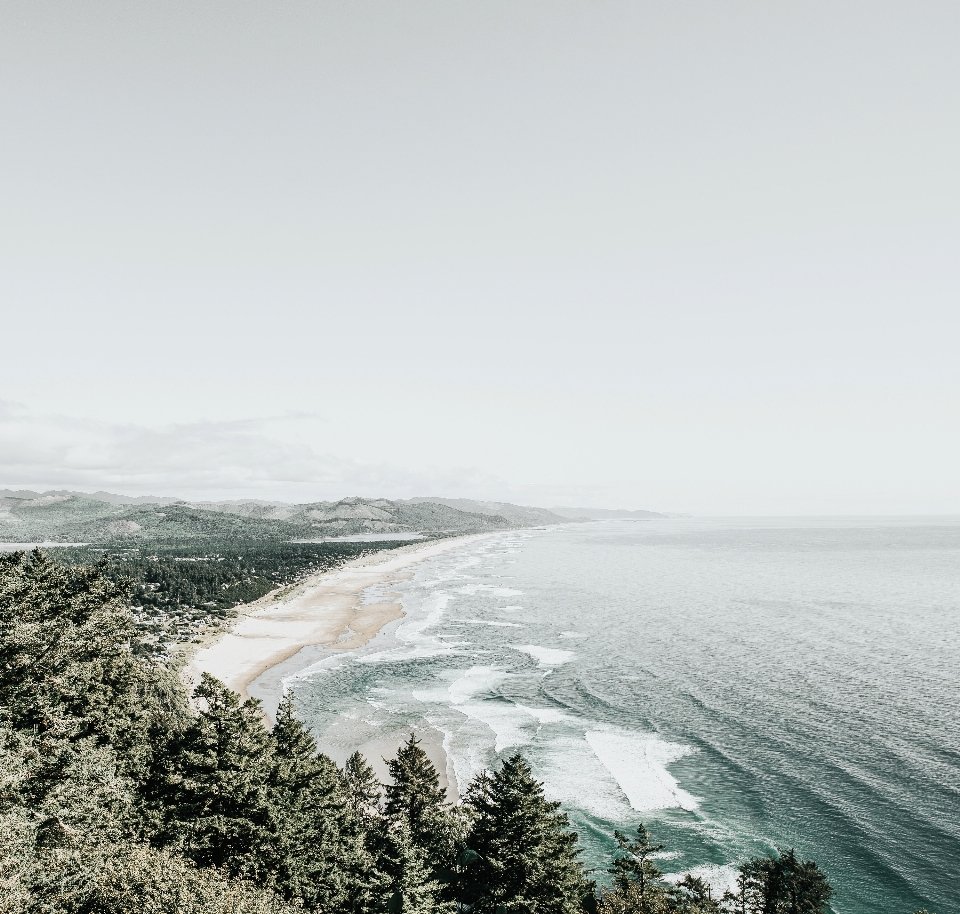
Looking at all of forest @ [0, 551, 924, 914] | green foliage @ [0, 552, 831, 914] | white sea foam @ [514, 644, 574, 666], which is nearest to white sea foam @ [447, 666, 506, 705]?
white sea foam @ [514, 644, 574, 666]

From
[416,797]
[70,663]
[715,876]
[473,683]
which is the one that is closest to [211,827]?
[70,663]

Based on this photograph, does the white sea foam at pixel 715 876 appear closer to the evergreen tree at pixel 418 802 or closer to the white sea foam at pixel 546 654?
the evergreen tree at pixel 418 802

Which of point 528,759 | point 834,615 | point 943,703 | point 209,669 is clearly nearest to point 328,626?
point 209,669

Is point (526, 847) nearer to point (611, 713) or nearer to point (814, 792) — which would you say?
point (814, 792)

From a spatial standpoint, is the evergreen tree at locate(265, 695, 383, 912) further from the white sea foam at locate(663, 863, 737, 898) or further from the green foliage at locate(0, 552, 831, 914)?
the white sea foam at locate(663, 863, 737, 898)

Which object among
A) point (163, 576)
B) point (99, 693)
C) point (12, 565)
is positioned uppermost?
point (12, 565)

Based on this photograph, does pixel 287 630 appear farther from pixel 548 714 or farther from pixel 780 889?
pixel 780 889
